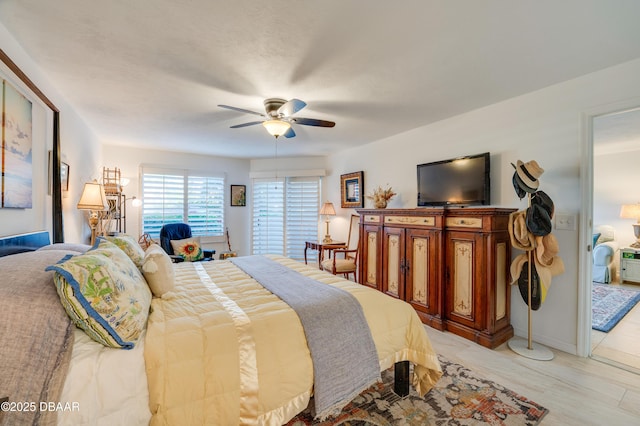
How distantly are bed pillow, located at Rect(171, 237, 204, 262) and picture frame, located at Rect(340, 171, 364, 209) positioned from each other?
2629 mm

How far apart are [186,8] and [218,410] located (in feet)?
6.85

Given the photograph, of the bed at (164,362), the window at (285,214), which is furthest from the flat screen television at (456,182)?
the window at (285,214)

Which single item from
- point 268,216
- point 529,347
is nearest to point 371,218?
point 529,347

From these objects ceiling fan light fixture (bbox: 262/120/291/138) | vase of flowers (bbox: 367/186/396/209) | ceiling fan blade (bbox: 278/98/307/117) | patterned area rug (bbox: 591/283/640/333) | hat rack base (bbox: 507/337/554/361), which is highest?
ceiling fan blade (bbox: 278/98/307/117)

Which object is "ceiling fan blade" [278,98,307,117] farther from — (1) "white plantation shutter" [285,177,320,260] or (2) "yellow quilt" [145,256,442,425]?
(1) "white plantation shutter" [285,177,320,260]

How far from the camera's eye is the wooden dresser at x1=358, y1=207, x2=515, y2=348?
2.61m

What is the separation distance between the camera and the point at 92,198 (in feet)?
9.05

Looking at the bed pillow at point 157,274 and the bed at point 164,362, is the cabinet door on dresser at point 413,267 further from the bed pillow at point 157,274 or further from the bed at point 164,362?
the bed pillow at point 157,274

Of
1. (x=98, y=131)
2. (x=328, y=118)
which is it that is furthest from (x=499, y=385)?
(x=98, y=131)

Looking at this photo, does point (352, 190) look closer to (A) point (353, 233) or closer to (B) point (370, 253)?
(A) point (353, 233)

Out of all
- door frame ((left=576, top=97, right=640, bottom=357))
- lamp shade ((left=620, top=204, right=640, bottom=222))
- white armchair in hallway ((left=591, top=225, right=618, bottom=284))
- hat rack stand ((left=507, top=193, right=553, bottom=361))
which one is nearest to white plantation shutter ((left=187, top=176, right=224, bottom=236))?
hat rack stand ((left=507, top=193, right=553, bottom=361))

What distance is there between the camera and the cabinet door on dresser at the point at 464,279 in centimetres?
266

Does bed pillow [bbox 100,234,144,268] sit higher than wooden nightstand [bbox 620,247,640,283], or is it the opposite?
bed pillow [bbox 100,234,144,268]

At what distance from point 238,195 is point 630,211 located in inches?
289
